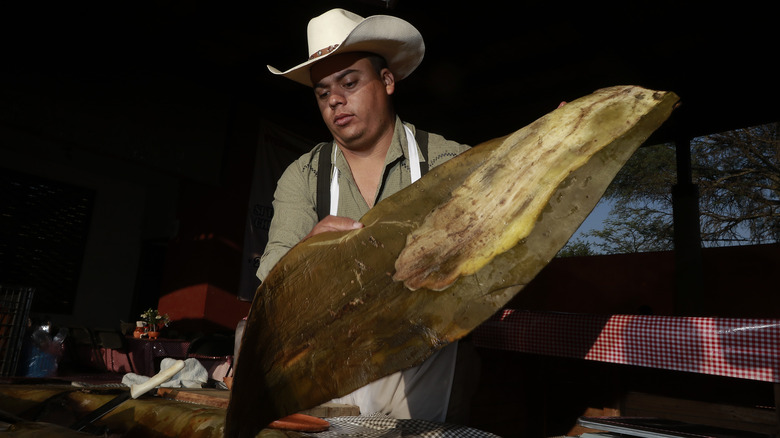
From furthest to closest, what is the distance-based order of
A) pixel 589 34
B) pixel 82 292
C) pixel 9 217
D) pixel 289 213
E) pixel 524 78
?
pixel 82 292 → pixel 9 217 → pixel 524 78 → pixel 589 34 → pixel 289 213

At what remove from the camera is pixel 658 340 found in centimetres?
170

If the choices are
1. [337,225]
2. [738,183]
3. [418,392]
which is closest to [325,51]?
[337,225]

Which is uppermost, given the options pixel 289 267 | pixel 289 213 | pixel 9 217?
pixel 9 217

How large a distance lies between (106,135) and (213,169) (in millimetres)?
1389

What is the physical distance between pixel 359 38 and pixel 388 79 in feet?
0.83

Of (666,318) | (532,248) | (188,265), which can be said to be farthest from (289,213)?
(188,265)

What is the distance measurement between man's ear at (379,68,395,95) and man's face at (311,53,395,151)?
0.14 feet

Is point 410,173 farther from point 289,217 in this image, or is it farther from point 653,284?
point 653,284

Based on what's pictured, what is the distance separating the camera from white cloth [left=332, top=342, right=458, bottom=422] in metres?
1.67

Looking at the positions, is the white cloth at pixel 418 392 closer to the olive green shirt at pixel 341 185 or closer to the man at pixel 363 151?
the man at pixel 363 151

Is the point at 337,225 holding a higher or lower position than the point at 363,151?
lower

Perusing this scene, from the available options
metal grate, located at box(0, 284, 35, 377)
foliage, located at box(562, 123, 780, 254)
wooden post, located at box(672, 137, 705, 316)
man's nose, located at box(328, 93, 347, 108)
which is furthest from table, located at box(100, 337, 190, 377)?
foliage, located at box(562, 123, 780, 254)

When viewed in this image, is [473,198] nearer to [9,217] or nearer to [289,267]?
[289,267]

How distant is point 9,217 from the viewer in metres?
8.18
